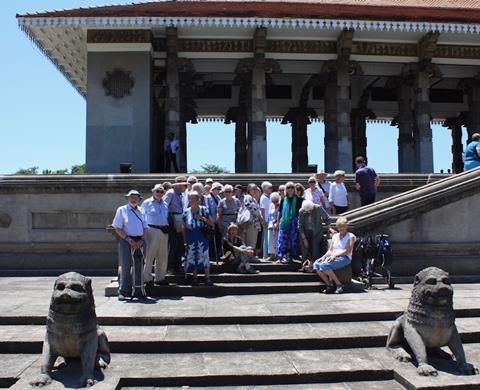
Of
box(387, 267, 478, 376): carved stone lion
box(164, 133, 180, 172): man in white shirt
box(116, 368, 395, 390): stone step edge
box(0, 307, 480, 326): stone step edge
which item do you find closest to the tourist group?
box(0, 307, 480, 326): stone step edge

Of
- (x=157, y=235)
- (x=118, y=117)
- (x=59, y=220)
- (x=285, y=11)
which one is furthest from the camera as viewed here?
(x=118, y=117)

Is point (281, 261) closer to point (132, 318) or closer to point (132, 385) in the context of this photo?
point (132, 318)

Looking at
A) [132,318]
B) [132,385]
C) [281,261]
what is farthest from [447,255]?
[132,385]

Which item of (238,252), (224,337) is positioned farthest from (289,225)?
(224,337)

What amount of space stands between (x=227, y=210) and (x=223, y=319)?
295 centimetres

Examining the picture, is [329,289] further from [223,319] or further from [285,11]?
[285,11]

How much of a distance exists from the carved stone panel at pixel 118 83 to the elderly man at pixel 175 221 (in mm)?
9036

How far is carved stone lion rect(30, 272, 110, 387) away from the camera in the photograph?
5094 millimetres

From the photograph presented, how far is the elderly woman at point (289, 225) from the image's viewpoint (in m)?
9.55

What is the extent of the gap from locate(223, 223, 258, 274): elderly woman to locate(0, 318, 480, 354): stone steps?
99.2 inches

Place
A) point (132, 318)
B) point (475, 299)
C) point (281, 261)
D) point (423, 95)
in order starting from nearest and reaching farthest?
point (132, 318) < point (475, 299) < point (281, 261) < point (423, 95)

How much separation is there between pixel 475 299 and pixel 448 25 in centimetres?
1124

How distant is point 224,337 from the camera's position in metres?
6.15

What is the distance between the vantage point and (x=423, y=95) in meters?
18.5
